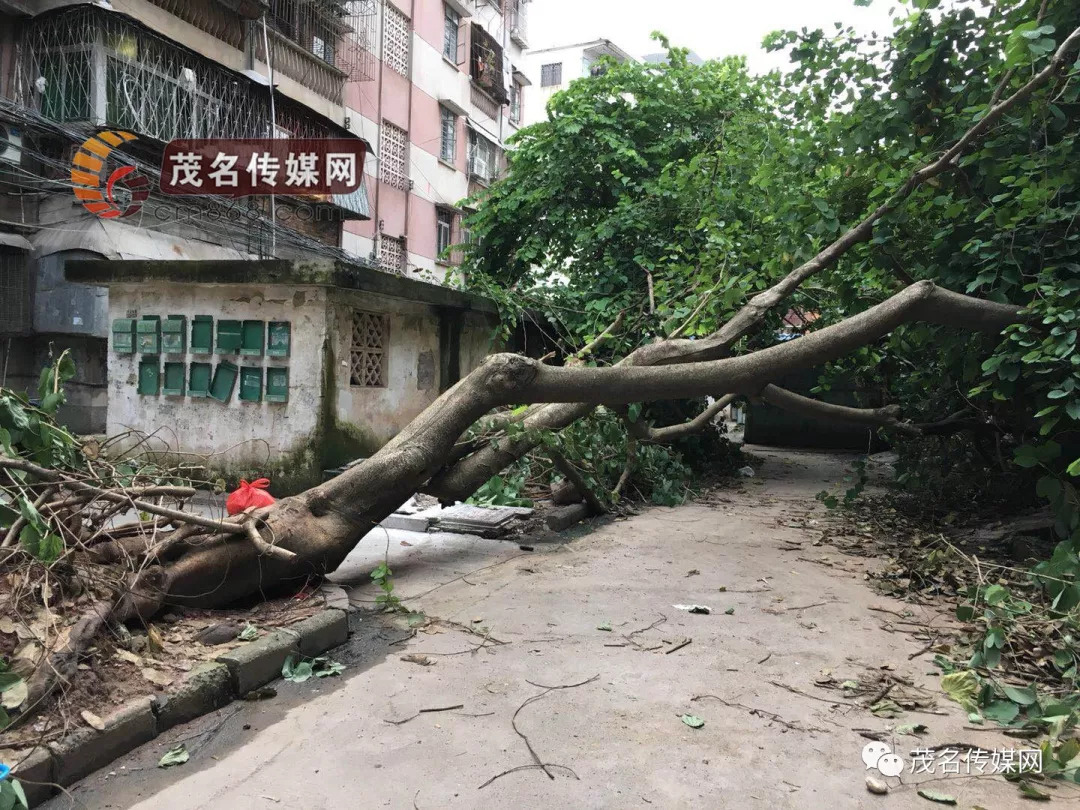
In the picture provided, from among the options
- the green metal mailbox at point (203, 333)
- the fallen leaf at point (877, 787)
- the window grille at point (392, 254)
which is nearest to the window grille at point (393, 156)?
the window grille at point (392, 254)

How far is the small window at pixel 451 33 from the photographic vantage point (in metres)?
21.4

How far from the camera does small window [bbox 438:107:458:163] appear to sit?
2136cm

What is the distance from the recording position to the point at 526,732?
3.07 m

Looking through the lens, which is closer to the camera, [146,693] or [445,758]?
[445,758]

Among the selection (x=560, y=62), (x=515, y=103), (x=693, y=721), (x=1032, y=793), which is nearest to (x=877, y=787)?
(x=1032, y=793)

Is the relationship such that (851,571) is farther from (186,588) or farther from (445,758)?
(186,588)

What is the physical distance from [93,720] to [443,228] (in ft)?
65.1

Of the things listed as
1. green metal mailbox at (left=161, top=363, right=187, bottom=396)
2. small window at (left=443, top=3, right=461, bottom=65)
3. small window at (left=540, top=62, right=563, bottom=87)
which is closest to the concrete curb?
green metal mailbox at (left=161, top=363, right=187, bottom=396)

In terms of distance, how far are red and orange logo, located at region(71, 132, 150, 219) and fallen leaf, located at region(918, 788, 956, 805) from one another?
11539 millimetres

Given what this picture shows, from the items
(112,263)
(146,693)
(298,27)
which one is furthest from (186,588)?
(298,27)

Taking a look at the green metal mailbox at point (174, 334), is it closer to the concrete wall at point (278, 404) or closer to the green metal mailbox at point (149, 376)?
the concrete wall at point (278, 404)

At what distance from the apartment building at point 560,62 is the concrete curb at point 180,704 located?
101 feet

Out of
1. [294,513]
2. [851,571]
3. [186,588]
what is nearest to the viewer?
[186,588]

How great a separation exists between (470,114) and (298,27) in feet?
25.5
